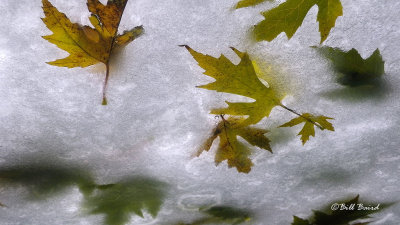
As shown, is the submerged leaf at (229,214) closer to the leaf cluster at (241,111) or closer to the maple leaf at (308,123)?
the leaf cluster at (241,111)

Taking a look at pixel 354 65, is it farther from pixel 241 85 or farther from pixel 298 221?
pixel 298 221

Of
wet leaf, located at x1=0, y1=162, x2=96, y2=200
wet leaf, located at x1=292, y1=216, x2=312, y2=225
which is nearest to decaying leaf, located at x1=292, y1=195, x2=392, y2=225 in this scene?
wet leaf, located at x1=292, y1=216, x2=312, y2=225

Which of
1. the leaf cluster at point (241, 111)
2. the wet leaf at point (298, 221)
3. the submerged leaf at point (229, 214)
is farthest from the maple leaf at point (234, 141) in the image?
the wet leaf at point (298, 221)

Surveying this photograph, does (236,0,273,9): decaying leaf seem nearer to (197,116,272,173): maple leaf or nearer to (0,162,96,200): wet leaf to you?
(197,116,272,173): maple leaf

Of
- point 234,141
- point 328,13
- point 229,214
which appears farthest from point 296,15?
point 229,214

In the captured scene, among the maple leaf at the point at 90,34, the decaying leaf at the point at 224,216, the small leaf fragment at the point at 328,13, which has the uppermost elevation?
the maple leaf at the point at 90,34

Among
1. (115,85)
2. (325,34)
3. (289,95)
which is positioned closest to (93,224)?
(115,85)

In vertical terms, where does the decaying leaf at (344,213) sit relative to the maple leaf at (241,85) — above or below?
below
